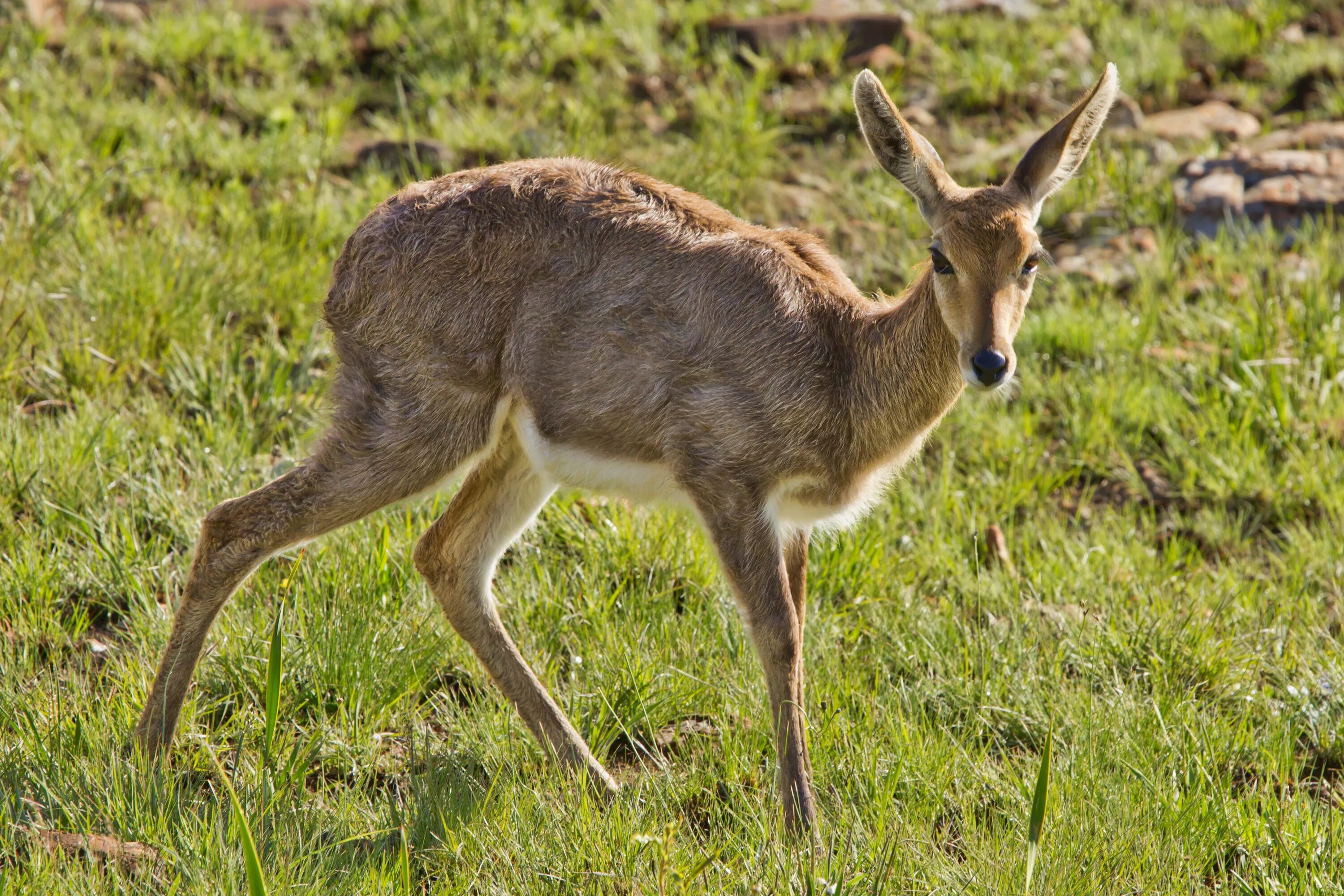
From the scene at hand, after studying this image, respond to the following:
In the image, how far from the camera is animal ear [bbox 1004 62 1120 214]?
13.5ft

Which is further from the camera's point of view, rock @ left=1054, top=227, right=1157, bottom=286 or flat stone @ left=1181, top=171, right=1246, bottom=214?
flat stone @ left=1181, top=171, right=1246, bottom=214

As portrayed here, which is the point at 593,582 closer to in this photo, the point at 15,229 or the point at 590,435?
the point at 590,435

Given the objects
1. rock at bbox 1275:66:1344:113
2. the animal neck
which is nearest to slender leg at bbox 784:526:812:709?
the animal neck

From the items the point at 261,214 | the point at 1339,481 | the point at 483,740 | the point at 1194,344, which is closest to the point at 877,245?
the point at 1194,344

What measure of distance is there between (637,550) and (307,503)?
49.5 inches

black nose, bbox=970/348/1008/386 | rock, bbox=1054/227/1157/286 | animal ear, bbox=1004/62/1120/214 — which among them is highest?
animal ear, bbox=1004/62/1120/214

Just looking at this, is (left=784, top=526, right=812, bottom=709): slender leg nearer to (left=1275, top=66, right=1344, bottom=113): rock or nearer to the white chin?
the white chin

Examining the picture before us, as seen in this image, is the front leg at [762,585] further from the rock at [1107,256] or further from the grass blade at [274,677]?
the rock at [1107,256]

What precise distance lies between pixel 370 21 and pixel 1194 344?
15.7 feet

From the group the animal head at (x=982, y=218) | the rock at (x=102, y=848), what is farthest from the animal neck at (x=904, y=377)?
the rock at (x=102, y=848)

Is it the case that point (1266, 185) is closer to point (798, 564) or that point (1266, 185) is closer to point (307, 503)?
point (798, 564)

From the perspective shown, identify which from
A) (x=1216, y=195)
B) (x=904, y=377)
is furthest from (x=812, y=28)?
(x=904, y=377)

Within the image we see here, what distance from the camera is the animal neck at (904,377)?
13.9 ft

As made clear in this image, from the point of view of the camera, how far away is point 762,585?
409 centimetres
